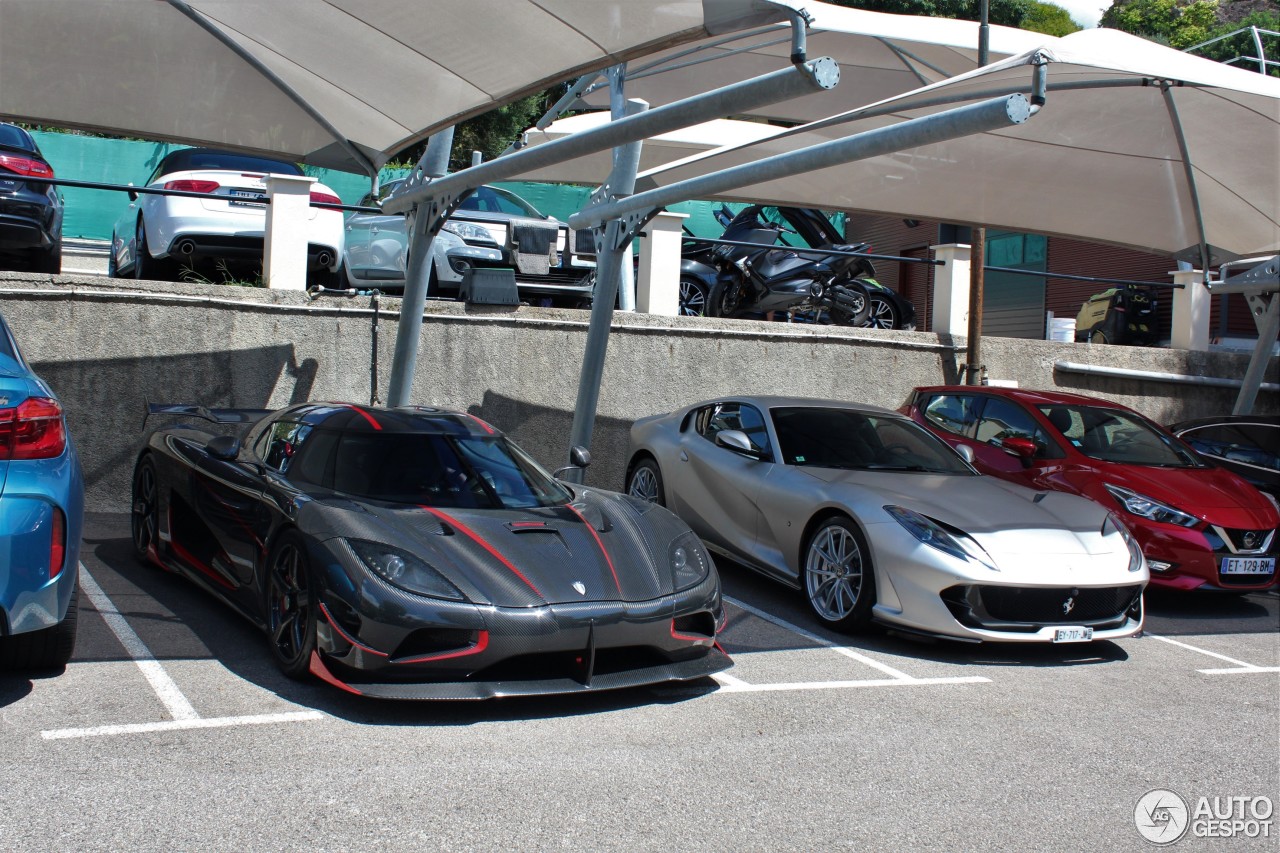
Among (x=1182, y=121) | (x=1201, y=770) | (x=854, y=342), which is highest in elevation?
(x=1182, y=121)

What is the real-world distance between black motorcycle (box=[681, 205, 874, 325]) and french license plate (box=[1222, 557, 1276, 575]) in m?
6.52

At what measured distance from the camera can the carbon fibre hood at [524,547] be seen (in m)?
4.89

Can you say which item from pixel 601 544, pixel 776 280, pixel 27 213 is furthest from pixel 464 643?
pixel 776 280

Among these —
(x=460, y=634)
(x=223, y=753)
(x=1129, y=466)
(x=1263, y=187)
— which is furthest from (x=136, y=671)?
(x=1263, y=187)

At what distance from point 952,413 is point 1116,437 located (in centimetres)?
130

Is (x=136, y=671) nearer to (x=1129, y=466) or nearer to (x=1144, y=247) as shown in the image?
(x=1129, y=466)

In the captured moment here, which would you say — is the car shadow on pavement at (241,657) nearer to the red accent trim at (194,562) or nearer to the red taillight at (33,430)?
the red accent trim at (194,562)

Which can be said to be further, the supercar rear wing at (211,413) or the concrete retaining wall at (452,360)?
the concrete retaining wall at (452,360)

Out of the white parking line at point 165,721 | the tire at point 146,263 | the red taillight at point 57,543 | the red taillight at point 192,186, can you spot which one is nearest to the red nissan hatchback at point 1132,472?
the white parking line at point 165,721

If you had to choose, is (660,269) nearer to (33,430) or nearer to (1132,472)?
(1132,472)

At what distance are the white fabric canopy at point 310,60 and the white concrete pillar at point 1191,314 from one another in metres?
10.5

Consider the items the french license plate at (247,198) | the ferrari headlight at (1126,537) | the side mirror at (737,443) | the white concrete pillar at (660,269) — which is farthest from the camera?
the white concrete pillar at (660,269)

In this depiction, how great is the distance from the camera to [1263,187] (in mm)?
11430

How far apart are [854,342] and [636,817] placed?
9.75 metres
